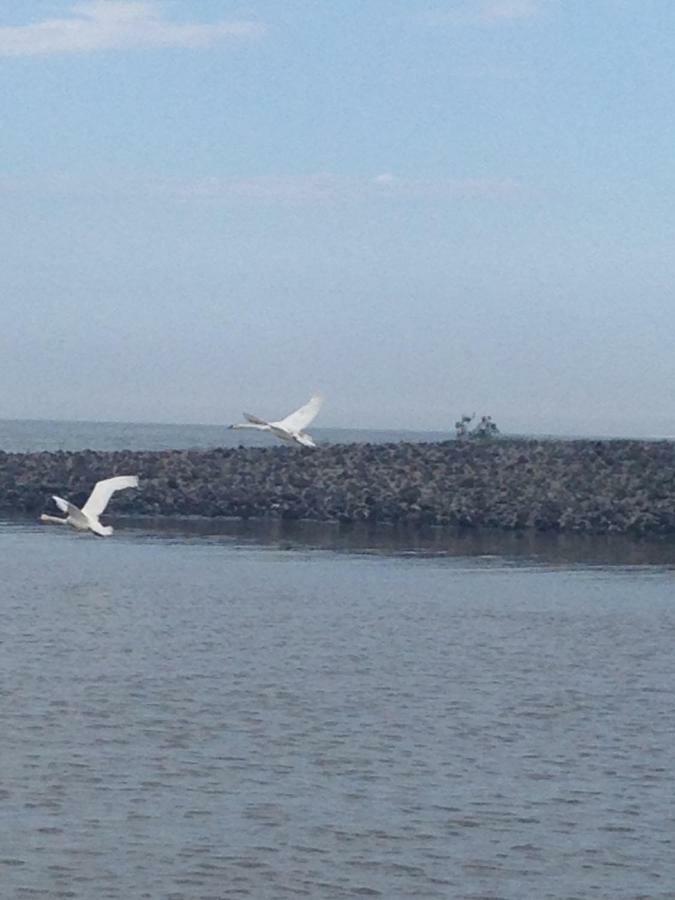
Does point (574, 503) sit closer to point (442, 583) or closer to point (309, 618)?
point (442, 583)

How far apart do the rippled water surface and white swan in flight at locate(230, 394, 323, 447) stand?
2.11 m

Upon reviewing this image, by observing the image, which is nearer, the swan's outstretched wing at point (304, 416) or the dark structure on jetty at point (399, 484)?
the swan's outstretched wing at point (304, 416)

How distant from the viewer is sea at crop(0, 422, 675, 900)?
12891mm

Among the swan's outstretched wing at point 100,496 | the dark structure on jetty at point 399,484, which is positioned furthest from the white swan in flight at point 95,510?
the dark structure on jetty at point 399,484

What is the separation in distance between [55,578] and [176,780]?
15.2m

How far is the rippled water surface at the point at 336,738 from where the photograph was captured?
1288cm

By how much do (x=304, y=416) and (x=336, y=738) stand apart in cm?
1392

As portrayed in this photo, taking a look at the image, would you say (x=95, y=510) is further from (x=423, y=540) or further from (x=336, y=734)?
(x=336, y=734)

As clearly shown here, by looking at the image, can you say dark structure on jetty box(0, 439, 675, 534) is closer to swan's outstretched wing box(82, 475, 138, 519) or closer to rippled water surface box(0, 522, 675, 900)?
rippled water surface box(0, 522, 675, 900)

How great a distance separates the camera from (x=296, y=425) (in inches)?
1193

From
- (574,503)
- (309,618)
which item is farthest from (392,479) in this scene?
(309,618)

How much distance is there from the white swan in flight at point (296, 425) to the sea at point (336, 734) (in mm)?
2075

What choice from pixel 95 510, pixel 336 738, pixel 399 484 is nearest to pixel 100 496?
pixel 95 510

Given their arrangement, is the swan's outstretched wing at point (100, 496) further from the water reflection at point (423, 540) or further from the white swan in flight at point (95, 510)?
the water reflection at point (423, 540)
